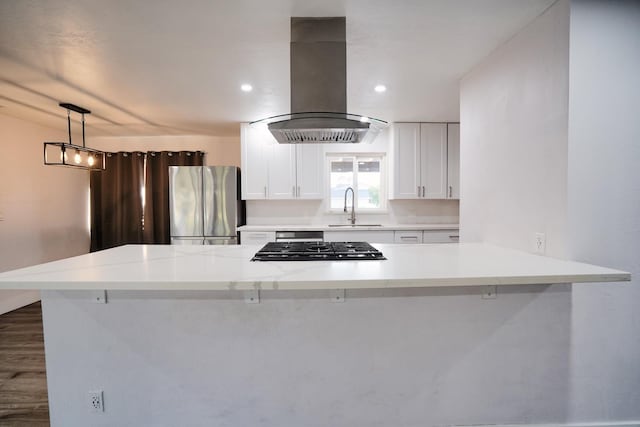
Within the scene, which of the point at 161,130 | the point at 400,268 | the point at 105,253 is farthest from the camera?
the point at 161,130

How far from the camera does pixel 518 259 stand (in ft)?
5.07

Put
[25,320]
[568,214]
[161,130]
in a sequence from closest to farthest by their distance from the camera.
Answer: [568,214], [25,320], [161,130]

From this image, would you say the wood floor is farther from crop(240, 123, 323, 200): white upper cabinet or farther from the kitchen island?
crop(240, 123, 323, 200): white upper cabinet

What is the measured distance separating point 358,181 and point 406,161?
76 centimetres

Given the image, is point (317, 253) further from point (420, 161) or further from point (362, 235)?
point (420, 161)

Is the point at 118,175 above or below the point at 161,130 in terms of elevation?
below

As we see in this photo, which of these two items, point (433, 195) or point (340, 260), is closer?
point (340, 260)

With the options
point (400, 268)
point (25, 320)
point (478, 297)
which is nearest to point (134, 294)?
point (400, 268)

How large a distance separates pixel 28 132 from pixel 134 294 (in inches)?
148

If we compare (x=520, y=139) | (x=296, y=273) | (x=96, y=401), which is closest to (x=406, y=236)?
(x=520, y=139)

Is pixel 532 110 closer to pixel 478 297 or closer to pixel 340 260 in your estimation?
pixel 478 297

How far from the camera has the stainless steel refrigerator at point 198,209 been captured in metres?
3.79

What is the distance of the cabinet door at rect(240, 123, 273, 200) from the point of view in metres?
3.98

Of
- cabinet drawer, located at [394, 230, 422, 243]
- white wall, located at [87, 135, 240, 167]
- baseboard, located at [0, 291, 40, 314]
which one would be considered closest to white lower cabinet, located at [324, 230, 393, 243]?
cabinet drawer, located at [394, 230, 422, 243]
